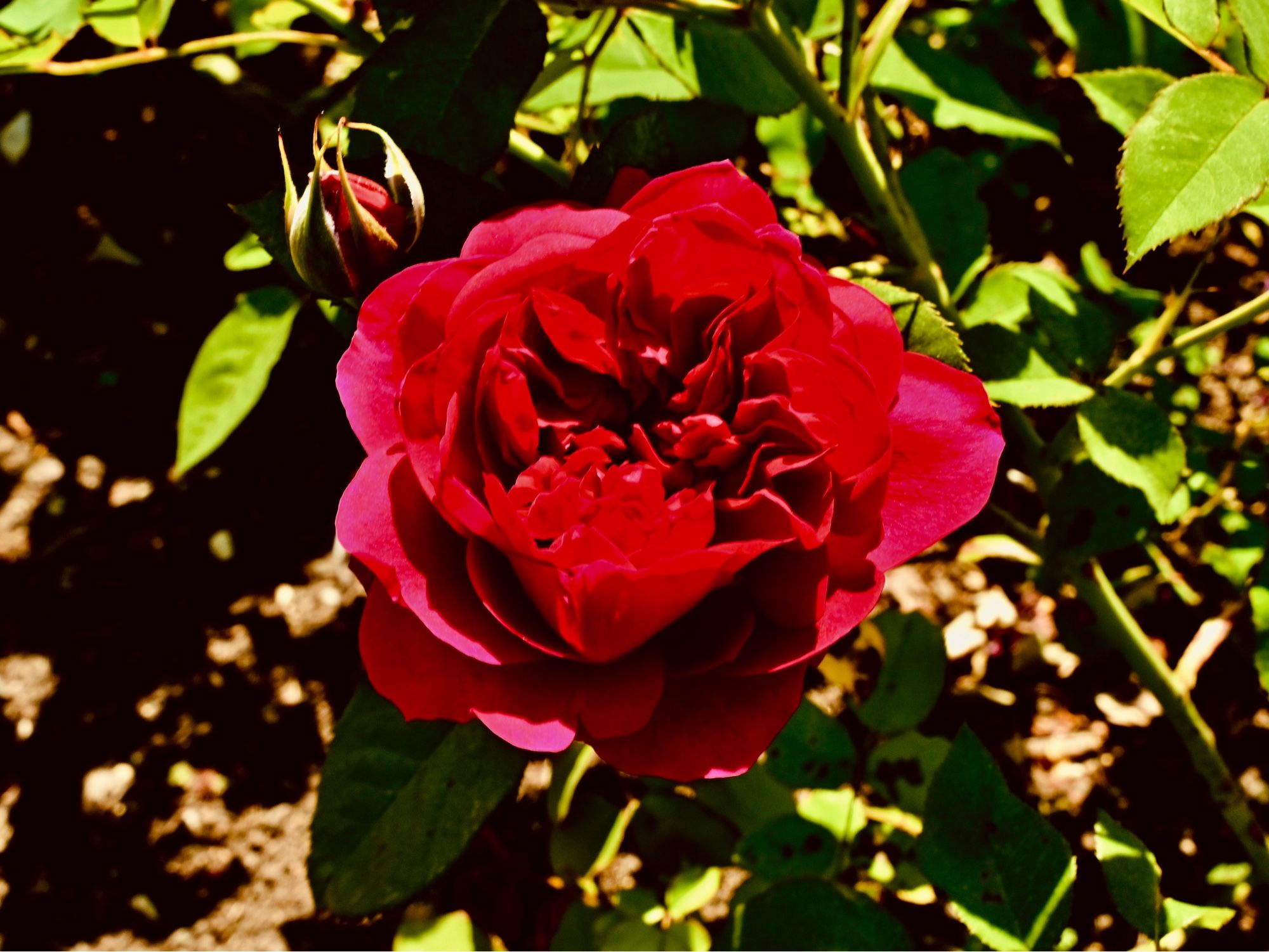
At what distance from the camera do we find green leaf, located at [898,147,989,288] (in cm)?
104

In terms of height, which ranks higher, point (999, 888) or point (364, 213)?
point (364, 213)

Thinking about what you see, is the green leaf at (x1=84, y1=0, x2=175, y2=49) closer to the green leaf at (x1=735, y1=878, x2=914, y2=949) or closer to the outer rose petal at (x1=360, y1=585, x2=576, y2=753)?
the outer rose petal at (x1=360, y1=585, x2=576, y2=753)

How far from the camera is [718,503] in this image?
1.75 feet

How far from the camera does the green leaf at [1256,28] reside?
587 mm

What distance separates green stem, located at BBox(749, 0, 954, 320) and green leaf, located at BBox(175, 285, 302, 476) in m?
0.59

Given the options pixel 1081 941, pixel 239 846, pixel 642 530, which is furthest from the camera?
pixel 239 846

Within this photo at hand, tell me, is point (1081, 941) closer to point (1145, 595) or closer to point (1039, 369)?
point (1145, 595)

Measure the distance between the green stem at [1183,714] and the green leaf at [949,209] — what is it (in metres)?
0.37

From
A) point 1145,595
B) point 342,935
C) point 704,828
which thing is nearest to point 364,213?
point 704,828

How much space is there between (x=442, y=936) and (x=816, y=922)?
43 centimetres

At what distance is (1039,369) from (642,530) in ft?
1.85

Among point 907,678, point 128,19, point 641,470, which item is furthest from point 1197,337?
point 128,19

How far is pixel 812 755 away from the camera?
1003mm

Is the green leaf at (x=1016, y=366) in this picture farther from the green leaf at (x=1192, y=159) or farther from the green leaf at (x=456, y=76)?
the green leaf at (x=456, y=76)
